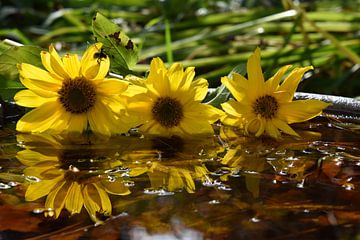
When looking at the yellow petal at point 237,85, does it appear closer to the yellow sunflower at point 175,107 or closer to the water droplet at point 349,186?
the yellow sunflower at point 175,107

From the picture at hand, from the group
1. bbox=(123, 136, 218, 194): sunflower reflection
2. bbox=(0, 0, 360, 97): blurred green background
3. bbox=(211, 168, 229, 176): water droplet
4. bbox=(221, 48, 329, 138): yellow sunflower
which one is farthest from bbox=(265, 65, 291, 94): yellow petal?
bbox=(0, 0, 360, 97): blurred green background

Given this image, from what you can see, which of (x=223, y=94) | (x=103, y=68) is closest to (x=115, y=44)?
(x=103, y=68)

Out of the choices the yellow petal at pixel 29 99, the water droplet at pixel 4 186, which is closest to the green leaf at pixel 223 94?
the yellow petal at pixel 29 99

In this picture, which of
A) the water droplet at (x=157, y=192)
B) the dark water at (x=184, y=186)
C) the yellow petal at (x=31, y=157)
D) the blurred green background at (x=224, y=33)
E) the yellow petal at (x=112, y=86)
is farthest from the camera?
the blurred green background at (x=224, y=33)

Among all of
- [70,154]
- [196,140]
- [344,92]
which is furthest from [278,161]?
[344,92]

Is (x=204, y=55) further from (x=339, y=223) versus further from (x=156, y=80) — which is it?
(x=339, y=223)

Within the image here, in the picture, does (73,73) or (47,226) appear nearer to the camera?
(47,226)
